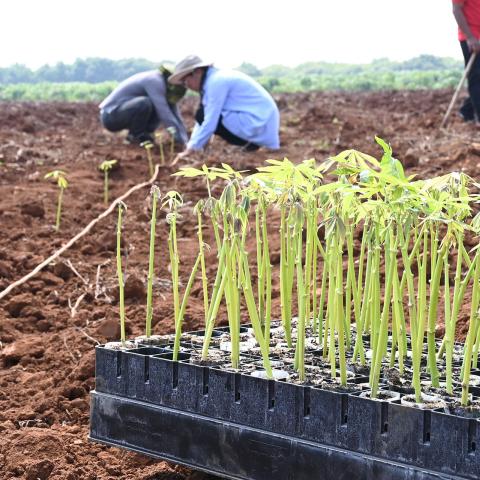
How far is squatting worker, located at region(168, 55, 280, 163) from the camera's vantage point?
26.3 ft

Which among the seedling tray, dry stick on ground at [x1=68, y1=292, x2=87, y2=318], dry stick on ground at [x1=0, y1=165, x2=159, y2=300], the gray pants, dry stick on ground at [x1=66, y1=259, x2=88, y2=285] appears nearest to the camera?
the seedling tray

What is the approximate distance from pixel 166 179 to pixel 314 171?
4.78 m

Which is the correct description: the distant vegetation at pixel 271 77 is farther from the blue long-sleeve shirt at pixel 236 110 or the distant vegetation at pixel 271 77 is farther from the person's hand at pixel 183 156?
the person's hand at pixel 183 156

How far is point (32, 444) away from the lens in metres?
2.76

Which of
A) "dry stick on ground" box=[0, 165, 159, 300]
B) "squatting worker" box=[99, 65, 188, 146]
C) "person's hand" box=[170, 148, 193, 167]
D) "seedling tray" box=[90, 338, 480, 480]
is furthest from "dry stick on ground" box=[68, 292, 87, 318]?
"squatting worker" box=[99, 65, 188, 146]

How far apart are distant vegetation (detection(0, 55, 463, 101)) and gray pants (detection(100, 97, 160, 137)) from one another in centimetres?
1137

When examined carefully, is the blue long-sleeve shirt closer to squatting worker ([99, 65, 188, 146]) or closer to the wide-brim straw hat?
the wide-brim straw hat

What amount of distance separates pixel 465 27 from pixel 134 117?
3.22m

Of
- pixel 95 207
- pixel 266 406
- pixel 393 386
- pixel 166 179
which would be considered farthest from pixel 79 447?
pixel 166 179

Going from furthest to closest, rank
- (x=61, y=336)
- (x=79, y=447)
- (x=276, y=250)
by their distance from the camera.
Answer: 1. (x=276, y=250)
2. (x=61, y=336)
3. (x=79, y=447)

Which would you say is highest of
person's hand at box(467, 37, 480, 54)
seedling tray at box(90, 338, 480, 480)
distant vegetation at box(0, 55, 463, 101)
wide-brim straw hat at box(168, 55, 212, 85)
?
person's hand at box(467, 37, 480, 54)

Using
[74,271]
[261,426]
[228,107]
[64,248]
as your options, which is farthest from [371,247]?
[228,107]

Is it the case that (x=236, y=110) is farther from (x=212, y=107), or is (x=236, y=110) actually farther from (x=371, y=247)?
(x=371, y=247)

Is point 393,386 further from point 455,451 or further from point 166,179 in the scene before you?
point 166,179
